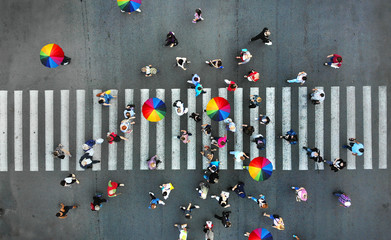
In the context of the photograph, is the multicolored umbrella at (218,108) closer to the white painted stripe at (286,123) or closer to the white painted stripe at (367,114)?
the white painted stripe at (286,123)

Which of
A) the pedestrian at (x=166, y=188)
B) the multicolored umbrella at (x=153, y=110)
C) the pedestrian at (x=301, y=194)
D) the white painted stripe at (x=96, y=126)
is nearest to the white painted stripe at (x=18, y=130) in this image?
the white painted stripe at (x=96, y=126)

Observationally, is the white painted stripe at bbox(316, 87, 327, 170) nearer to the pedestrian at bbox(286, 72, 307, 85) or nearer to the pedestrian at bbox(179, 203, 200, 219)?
the pedestrian at bbox(286, 72, 307, 85)

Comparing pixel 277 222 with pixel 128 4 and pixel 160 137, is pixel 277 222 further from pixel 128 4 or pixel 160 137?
pixel 128 4

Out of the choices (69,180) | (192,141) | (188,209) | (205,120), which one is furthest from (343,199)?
(69,180)

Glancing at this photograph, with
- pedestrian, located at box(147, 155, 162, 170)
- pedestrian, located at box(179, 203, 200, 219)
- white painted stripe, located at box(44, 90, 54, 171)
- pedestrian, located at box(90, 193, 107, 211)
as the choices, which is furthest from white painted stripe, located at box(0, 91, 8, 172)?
pedestrian, located at box(179, 203, 200, 219)

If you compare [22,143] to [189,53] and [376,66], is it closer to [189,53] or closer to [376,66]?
[189,53]
